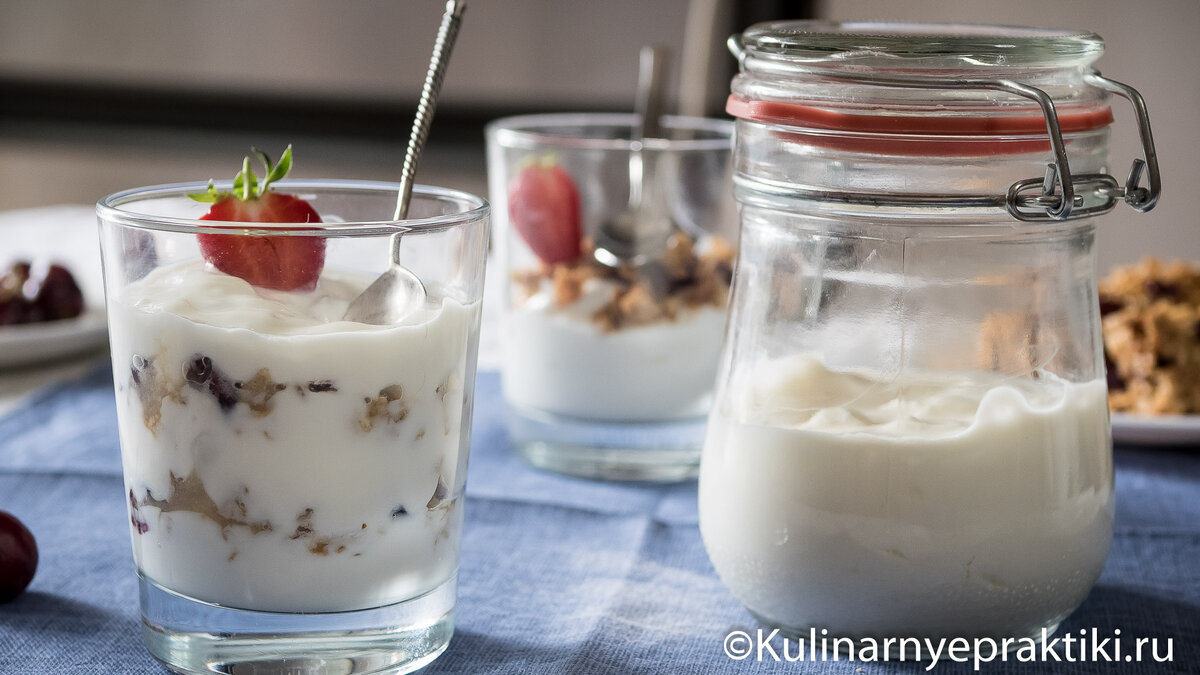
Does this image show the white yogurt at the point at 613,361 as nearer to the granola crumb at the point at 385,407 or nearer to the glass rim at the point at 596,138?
the glass rim at the point at 596,138

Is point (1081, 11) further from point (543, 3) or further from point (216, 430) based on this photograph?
point (216, 430)

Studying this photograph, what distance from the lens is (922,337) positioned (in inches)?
22.3

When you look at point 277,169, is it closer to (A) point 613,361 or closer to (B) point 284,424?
(B) point 284,424

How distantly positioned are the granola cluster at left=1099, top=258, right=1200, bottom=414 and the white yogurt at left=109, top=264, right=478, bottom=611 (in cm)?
60

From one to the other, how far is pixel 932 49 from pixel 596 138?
412 mm

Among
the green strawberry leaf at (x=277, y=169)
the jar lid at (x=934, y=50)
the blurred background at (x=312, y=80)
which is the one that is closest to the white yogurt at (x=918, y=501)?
the jar lid at (x=934, y=50)

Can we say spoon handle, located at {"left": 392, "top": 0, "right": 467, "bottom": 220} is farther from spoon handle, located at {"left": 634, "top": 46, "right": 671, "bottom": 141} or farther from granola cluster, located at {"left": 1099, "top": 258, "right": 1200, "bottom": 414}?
granola cluster, located at {"left": 1099, "top": 258, "right": 1200, "bottom": 414}

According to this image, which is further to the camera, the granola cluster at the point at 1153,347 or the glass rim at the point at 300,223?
the granola cluster at the point at 1153,347

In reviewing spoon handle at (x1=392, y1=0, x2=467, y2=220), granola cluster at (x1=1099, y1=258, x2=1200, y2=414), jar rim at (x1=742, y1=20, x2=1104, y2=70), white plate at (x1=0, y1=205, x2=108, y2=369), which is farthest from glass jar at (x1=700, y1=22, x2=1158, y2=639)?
white plate at (x1=0, y1=205, x2=108, y2=369)

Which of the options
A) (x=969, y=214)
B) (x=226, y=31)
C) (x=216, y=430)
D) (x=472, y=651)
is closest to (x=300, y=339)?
(x=216, y=430)

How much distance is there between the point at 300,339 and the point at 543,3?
238 cm

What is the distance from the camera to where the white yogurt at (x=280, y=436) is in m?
0.49

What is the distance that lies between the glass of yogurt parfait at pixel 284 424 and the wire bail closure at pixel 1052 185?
182mm

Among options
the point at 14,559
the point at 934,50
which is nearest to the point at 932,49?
the point at 934,50
